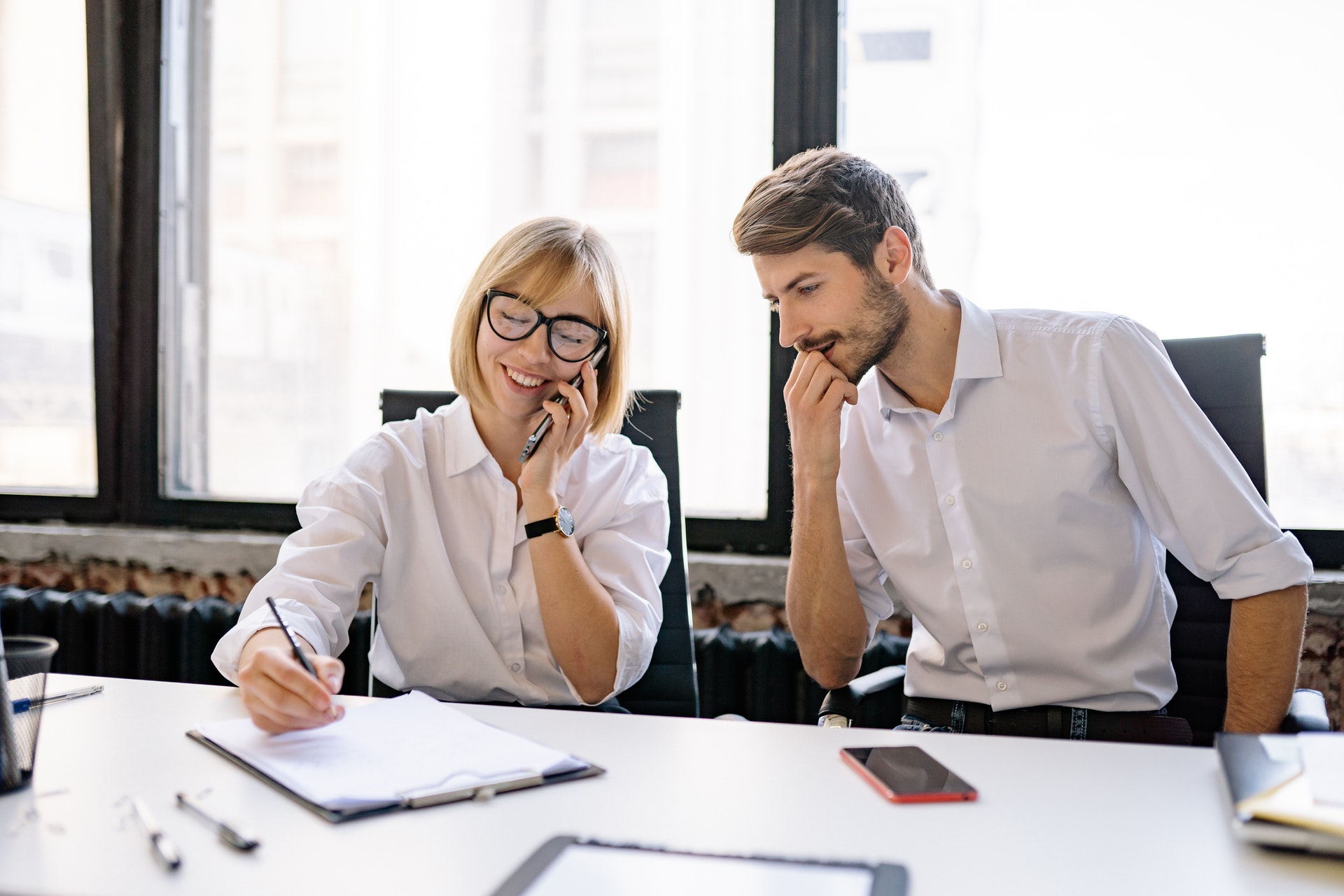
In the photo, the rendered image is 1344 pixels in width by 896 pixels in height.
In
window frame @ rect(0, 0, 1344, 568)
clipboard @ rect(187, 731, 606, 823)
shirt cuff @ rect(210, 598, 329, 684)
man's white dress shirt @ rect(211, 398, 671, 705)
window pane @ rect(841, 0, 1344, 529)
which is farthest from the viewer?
window frame @ rect(0, 0, 1344, 568)

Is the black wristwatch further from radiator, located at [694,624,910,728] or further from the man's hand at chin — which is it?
radiator, located at [694,624,910,728]

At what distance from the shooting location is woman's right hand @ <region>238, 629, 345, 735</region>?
95cm

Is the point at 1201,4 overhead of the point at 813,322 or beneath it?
overhead

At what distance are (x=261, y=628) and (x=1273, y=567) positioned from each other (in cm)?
130

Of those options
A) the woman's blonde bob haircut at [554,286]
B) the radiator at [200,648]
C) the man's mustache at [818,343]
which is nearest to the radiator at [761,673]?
the radiator at [200,648]

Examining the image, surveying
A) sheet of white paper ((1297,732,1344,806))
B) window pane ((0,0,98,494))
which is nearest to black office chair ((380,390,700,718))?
sheet of white paper ((1297,732,1344,806))

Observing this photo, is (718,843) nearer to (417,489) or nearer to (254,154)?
(417,489)

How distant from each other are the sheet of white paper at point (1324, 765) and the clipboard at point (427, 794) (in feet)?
1.89

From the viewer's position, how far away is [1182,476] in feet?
4.43

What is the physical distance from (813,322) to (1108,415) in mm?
454

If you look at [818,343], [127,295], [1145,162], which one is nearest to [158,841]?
[818,343]

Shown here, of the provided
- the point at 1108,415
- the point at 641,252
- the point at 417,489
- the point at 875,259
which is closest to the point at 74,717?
the point at 417,489

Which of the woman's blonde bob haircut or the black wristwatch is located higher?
the woman's blonde bob haircut

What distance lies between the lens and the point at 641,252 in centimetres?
231
